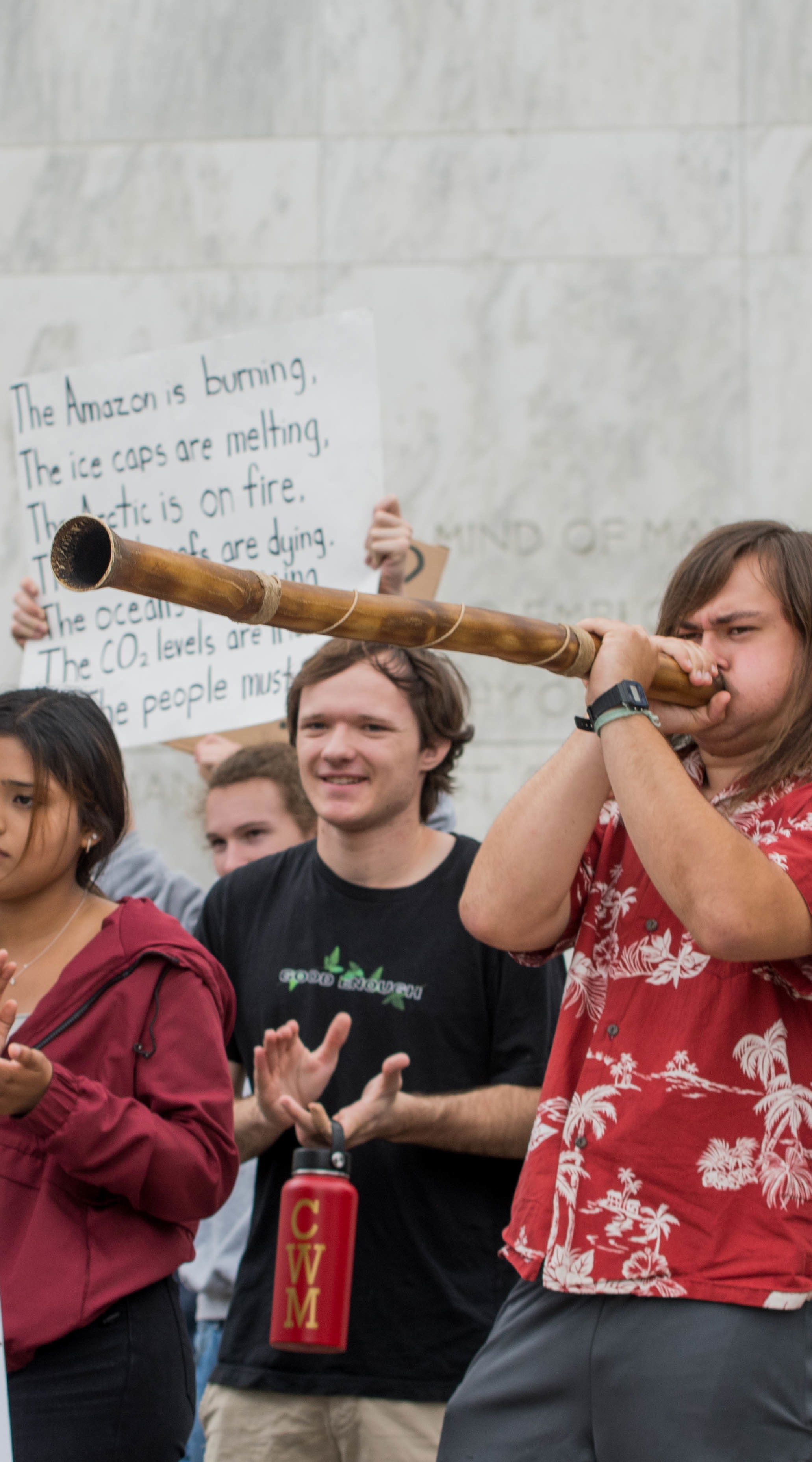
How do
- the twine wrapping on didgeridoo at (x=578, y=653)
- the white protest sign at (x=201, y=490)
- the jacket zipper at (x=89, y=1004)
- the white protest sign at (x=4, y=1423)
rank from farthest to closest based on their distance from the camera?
1. the white protest sign at (x=201, y=490)
2. the jacket zipper at (x=89, y=1004)
3. the twine wrapping on didgeridoo at (x=578, y=653)
4. the white protest sign at (x=4, y=1423)

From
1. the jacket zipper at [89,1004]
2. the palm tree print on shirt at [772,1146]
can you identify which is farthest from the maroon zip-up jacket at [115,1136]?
the palm tree print on shirt at [772,1146]

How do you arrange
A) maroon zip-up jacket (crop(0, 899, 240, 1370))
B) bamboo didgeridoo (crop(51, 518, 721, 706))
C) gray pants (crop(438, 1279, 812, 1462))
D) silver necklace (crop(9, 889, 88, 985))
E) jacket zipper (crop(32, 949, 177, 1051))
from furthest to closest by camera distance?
silver necklace (crop(9, 889, 88, 985))
jacket zipper (crop(32, 949, 177, 1051))
maroon zip-up jacket (crop(0, 899, 240, 1370))
gray pants (crop(438, 1279, 812, 1462))
bamboo didgeridoo (crop(51, 518, 721, 706))

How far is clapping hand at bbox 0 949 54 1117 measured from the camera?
1.92 m

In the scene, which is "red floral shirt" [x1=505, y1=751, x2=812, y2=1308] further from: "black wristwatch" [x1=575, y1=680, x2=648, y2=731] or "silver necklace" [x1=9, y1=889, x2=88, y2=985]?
"silver necklace" [x1=9, y1=889, x2=88, y2=985]

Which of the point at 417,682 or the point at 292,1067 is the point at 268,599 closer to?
the point at 292,1067

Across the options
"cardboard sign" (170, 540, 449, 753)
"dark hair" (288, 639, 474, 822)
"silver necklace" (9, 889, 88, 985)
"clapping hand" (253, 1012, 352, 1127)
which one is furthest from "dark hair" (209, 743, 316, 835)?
"silver necklace" (9, 889, 88, 985)

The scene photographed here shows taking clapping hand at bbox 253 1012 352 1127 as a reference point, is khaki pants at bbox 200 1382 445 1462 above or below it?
below

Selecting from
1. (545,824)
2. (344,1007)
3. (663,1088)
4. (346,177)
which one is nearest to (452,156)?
(346,177)

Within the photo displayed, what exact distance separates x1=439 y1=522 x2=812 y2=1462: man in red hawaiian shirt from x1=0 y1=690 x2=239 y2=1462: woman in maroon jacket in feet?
1.53

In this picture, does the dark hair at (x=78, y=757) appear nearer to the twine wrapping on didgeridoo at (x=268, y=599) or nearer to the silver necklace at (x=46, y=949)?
the silver necklace at (x=46, y=949)

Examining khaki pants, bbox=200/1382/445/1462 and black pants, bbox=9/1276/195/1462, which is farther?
khaki pants, bbox=200/1382/445/1462

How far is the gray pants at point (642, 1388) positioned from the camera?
163cm

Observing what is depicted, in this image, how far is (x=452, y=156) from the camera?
5.33 meters

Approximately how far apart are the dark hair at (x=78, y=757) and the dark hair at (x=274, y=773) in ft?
4.11
